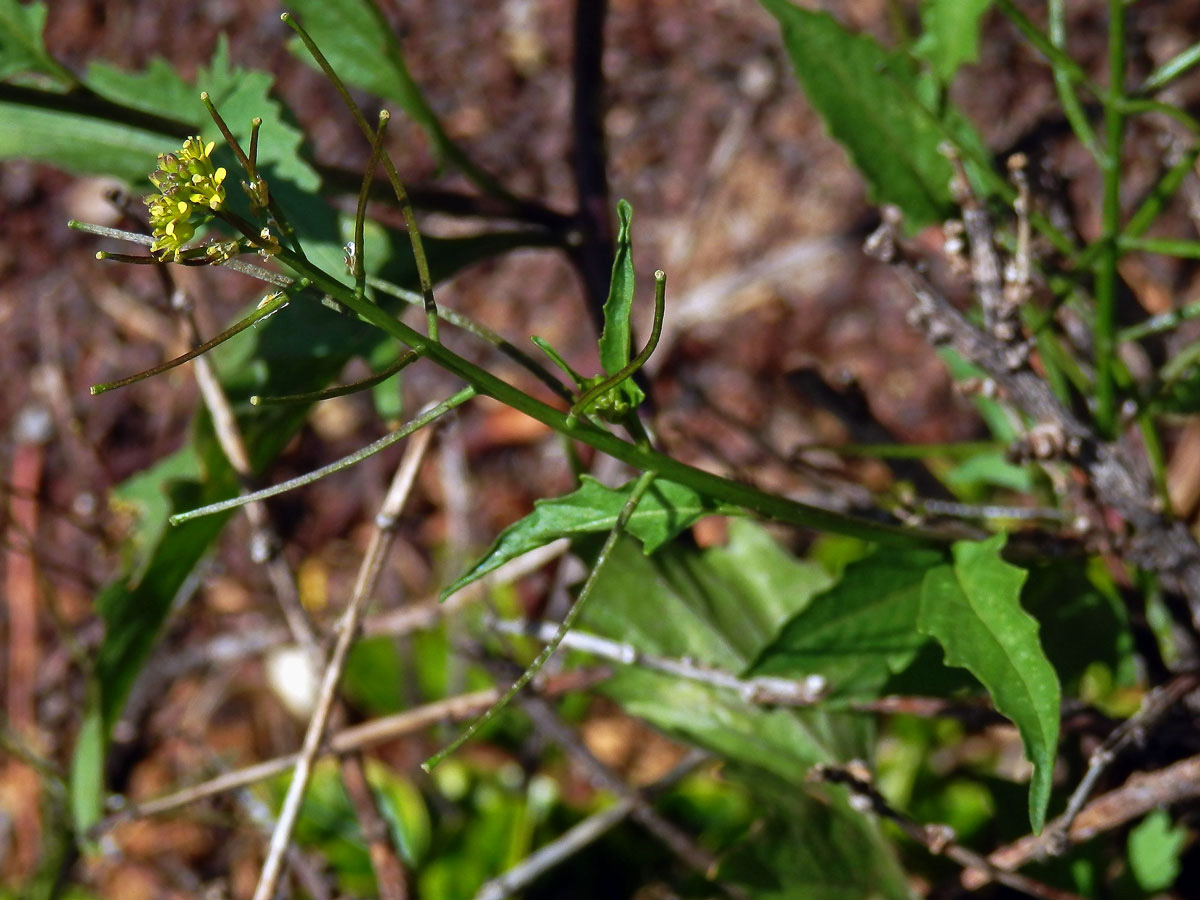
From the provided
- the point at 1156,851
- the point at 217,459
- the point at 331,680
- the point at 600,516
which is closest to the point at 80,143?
the point at 217,459

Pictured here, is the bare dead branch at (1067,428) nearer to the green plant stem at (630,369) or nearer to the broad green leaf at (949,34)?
the broad green leaf at (949,34)

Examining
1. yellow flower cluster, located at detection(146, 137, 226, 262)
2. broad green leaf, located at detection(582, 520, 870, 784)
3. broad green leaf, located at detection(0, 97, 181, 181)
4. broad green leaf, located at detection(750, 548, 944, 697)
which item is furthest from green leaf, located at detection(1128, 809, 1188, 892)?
broad green leaf, located at detection(0, 97, 181, 181)

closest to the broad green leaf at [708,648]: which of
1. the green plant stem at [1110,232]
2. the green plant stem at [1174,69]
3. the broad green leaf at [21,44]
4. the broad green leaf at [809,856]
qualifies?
the broad green leaf at [809,856]

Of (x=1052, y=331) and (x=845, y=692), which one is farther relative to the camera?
(x=1052, y=331)

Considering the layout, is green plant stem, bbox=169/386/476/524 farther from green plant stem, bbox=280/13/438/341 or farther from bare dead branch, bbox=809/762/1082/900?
bare dead branch, bbox=809/762/1082/900

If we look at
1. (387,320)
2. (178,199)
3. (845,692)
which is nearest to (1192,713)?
(845,692)

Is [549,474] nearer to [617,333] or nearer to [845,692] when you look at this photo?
[845,692]

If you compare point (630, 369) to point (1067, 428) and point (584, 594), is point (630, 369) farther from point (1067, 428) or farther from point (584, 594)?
point (1067, 428)
